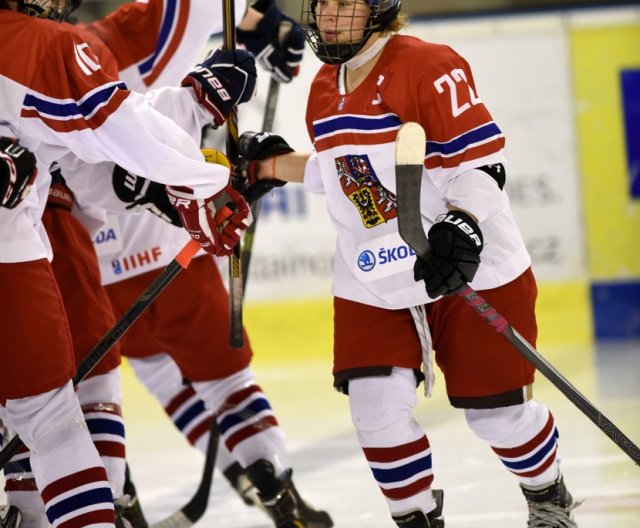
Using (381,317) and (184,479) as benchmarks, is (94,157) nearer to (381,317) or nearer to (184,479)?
(381,317)

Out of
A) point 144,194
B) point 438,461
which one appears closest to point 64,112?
point 144,194

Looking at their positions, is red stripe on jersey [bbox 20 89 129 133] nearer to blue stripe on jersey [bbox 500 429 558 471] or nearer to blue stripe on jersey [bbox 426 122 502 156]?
blue stripe on jersey [bbox 426 122 502 156]

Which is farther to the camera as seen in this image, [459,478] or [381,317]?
[459,478]

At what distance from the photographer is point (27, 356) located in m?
2.24

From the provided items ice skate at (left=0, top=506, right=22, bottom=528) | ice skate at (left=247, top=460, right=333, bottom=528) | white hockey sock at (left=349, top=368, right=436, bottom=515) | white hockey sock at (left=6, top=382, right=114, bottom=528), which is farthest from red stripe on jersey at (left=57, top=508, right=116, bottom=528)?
ice skate at (left=247, top=460, right=333, bottom=528)

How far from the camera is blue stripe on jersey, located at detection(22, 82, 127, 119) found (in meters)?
2.23

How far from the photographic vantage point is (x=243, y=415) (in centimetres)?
305

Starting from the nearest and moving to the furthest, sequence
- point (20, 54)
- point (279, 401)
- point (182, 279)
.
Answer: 1. point (20, 54)
2. point (182, 279)
3. point (279, 401)

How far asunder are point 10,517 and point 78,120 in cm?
89

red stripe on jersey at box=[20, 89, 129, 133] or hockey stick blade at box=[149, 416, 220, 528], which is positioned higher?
red stripe on jersey at box=[20, 89, 129, 133]

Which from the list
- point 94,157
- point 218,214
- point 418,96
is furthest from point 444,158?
point 94,157

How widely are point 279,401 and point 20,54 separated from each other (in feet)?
9.79

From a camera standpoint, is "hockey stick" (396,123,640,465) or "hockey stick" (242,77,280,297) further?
"hockey stick" (242,77,280,297)

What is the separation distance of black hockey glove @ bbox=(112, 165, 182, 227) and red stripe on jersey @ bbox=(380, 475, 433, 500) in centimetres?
76
